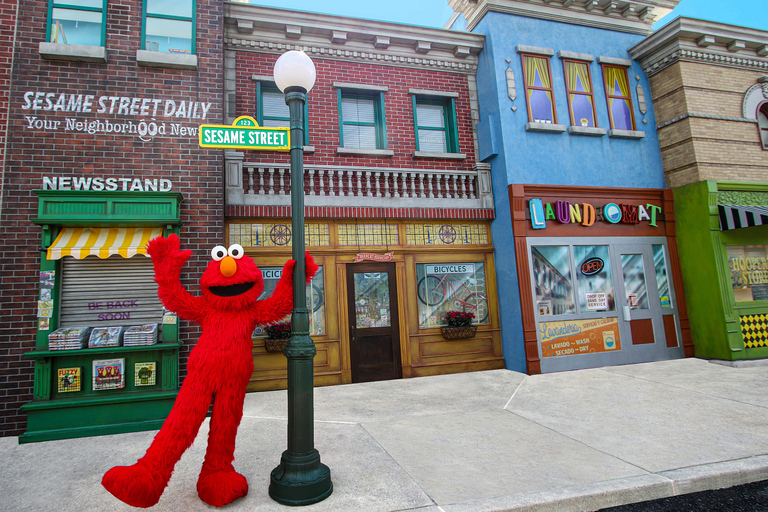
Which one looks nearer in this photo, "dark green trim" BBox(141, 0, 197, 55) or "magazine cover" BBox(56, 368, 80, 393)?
"magazine cover" BBox(56, 368, 80, 393)

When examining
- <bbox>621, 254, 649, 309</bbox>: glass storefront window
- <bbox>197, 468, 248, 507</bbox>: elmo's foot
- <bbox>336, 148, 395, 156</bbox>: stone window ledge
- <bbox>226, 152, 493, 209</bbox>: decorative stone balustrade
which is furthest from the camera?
<bbox>621, 254, 649, 309</bbox>: glass storefront window

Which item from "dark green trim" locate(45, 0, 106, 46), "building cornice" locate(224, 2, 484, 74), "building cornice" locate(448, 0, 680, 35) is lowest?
"dark green trim" locate(45, 0, 106, 46)

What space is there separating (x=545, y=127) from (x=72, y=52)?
8.13 meters

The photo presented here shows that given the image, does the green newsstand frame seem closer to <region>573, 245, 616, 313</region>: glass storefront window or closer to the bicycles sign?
the bicycles sign

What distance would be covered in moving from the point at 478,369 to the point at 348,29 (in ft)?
23.2

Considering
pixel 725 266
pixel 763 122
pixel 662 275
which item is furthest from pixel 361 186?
pixel 763 122

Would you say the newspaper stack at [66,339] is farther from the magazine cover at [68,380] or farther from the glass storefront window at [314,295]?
the glass storefront window at [314,295]

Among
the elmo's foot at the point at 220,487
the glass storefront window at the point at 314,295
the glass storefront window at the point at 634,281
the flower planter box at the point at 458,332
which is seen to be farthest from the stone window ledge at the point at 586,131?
the elmo's foot at the point at 220,487

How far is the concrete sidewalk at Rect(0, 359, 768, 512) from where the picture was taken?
327 cm

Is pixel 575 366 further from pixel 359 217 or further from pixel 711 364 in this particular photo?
pixel 359 217

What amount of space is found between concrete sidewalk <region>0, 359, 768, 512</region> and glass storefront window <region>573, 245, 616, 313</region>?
188 centimetres

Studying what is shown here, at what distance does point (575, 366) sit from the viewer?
7887mm

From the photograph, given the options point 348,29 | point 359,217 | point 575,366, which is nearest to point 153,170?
point 359,217

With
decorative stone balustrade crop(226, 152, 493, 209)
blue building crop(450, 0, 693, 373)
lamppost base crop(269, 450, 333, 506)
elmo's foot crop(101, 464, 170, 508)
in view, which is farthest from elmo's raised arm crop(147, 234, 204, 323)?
blue building crop(450, 0, 693, 373)
